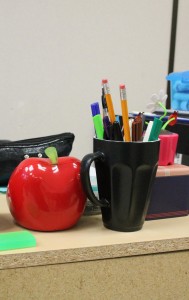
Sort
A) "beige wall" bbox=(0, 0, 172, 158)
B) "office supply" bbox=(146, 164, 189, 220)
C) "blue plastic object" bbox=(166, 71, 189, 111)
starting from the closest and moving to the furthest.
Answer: "office supply" bbox=(146, 164, 189, 220)
"blue plastic object" bbox=(166, 71, 189, 111)
"beige wall" bbox=(0, 0, 172, 158)

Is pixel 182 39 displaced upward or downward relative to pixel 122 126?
upward

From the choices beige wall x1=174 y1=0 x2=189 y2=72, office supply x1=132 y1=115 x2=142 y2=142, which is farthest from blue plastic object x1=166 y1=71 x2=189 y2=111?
beige wall x1=174 y1=0 x2=189 y2=72

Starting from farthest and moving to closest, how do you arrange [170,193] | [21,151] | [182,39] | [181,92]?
[182,39]
[181,92]
[21,151]
[170,193]

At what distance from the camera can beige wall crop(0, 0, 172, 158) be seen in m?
1.55

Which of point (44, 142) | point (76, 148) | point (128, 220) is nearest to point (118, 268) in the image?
point (128, 220)

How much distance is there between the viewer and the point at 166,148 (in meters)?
0.58

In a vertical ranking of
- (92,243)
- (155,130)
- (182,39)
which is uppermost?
(182,39)

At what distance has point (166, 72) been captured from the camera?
1747 millimetres

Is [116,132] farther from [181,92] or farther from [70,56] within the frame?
[70,56]

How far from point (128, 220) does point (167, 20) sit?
54.8 inches

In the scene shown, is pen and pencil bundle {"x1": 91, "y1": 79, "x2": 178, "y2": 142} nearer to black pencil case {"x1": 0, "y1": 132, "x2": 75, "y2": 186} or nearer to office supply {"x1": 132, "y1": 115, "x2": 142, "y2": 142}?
office supply {"x1": 132, "y1": 115, "x2": 142, "y2": 142}

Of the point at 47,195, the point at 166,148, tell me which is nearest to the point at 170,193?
the point at 166,148

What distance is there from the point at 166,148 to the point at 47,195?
0.67ft

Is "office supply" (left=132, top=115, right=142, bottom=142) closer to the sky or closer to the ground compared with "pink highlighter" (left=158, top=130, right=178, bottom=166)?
closer to the sky
